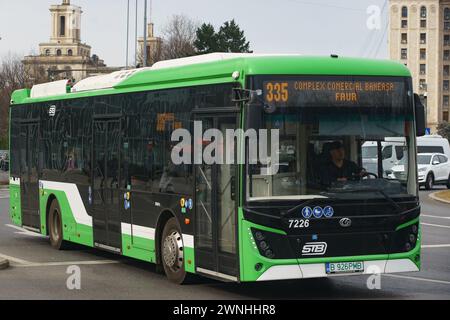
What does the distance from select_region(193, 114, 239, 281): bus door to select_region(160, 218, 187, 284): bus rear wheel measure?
668 millimetres

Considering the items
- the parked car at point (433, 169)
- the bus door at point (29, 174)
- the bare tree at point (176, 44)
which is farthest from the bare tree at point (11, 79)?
the bus door at point (29, 174)

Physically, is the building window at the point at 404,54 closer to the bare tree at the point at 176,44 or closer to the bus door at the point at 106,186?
the bare tree at the point at 176,44

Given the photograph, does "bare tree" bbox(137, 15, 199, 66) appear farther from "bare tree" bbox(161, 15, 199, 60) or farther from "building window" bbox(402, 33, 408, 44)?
"building window" bbox(402, 33, 408, 44)

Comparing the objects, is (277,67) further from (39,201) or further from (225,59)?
(39,201)

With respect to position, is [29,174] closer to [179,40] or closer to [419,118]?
[419,118]

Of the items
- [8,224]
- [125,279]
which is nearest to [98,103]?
[125,279]

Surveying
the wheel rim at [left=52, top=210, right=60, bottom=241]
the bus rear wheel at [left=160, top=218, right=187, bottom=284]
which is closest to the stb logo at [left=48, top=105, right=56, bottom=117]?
the wheel rim at [left=52, top=210, right=60, bottom=241]

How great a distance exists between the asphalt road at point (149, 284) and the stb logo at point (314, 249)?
962mm

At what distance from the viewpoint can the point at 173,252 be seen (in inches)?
546

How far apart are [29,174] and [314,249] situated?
9.87 m

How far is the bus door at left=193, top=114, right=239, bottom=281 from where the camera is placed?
12.2m

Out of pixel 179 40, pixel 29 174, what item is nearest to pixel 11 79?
pixel 179 40

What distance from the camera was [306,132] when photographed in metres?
12.0
